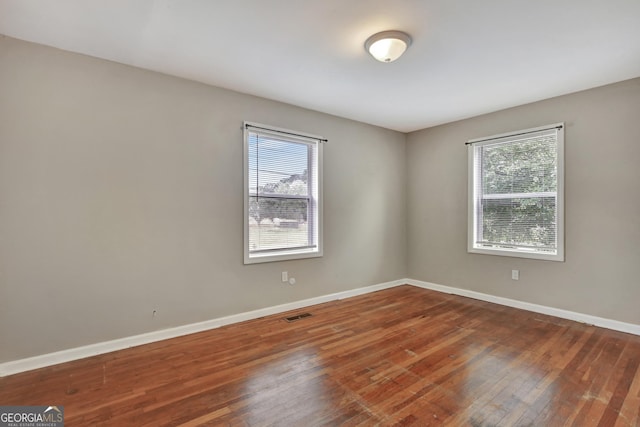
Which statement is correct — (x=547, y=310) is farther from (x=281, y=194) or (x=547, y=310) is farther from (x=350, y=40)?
(x=350, y=40)

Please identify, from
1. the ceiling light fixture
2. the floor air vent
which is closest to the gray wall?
the floor air vent

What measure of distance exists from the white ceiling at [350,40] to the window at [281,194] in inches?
23.5

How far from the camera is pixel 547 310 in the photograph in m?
3.61

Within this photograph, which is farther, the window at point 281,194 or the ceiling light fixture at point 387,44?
the window at point 281,194

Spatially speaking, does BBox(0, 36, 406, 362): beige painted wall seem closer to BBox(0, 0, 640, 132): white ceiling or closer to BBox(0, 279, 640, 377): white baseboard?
BBox(0, 279, 640, 377): white baseboard

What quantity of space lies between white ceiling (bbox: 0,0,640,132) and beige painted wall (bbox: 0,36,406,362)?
285 millimetres

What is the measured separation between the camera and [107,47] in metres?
2.49

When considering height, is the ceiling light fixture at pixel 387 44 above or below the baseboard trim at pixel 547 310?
above

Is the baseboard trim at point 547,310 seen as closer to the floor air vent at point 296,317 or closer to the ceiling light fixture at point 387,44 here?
the floor air vent at point 296,317

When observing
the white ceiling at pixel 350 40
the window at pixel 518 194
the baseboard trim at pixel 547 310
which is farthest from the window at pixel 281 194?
the window at pixel 518 194

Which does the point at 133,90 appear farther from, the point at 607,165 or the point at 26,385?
the point at 607,165

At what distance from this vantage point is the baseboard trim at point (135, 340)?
7.69 feet

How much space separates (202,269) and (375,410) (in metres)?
2.13

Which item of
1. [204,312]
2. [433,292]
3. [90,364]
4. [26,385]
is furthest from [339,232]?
[26,385]
